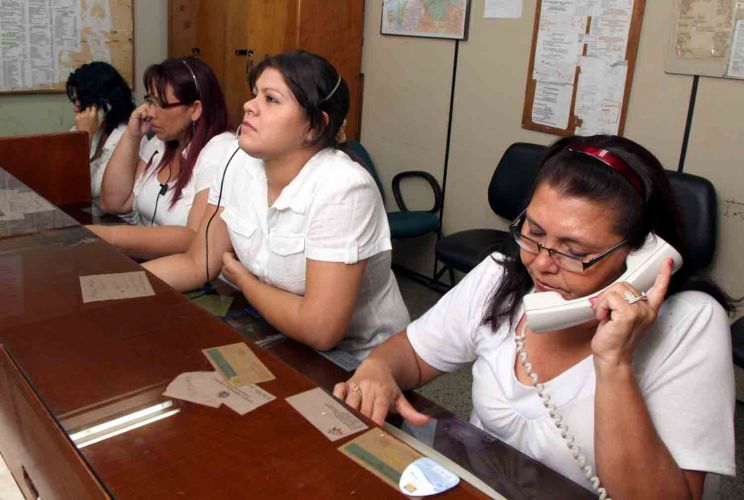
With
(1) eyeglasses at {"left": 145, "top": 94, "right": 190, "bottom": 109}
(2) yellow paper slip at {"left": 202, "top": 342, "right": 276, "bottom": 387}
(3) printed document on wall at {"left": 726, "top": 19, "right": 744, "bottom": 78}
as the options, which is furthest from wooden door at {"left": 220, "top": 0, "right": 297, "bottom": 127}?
(2) yellow paper slip at {"left": 202, "top": 342, "right": 276, "bottom": 387}

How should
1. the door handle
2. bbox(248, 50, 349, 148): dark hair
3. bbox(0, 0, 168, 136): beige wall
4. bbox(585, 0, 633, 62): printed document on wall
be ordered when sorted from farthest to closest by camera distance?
bbox(0, 0, 168, 136): beige wall → the door handle → bbox(585, 0, 633, 62): printed document on wall → bbox(248, 50, 349, 148): dark hair

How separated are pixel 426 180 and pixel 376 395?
2.91m

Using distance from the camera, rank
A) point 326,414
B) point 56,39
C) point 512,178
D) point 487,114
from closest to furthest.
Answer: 1. point 326,414
2. point 512,178
3. point 487,114
4. point 56,39

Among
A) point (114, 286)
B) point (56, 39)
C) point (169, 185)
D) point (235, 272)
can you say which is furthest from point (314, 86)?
point (56, 39)

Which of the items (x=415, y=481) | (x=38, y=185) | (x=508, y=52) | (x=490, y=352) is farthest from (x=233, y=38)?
(x=415, y=481)

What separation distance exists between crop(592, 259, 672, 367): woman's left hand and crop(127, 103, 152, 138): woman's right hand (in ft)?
6.75

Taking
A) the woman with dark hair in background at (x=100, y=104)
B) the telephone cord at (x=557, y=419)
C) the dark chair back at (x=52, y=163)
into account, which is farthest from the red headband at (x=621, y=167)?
the woman with dark hair in background at (x=100, y=104)

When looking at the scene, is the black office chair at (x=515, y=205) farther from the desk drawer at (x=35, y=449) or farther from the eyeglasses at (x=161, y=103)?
the desk drawer at (x=35, y=449)

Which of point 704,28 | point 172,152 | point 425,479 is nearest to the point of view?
point 425,479

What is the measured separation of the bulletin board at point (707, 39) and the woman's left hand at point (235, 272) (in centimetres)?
215

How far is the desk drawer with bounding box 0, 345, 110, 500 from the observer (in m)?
0.76

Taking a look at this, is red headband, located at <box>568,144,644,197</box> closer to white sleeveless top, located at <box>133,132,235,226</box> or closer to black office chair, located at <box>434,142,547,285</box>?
white sleeveless top, located at <box>133,132,235,226</box>

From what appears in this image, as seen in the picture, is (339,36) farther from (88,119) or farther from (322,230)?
(322,230)

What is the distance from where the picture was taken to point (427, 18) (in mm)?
3789
